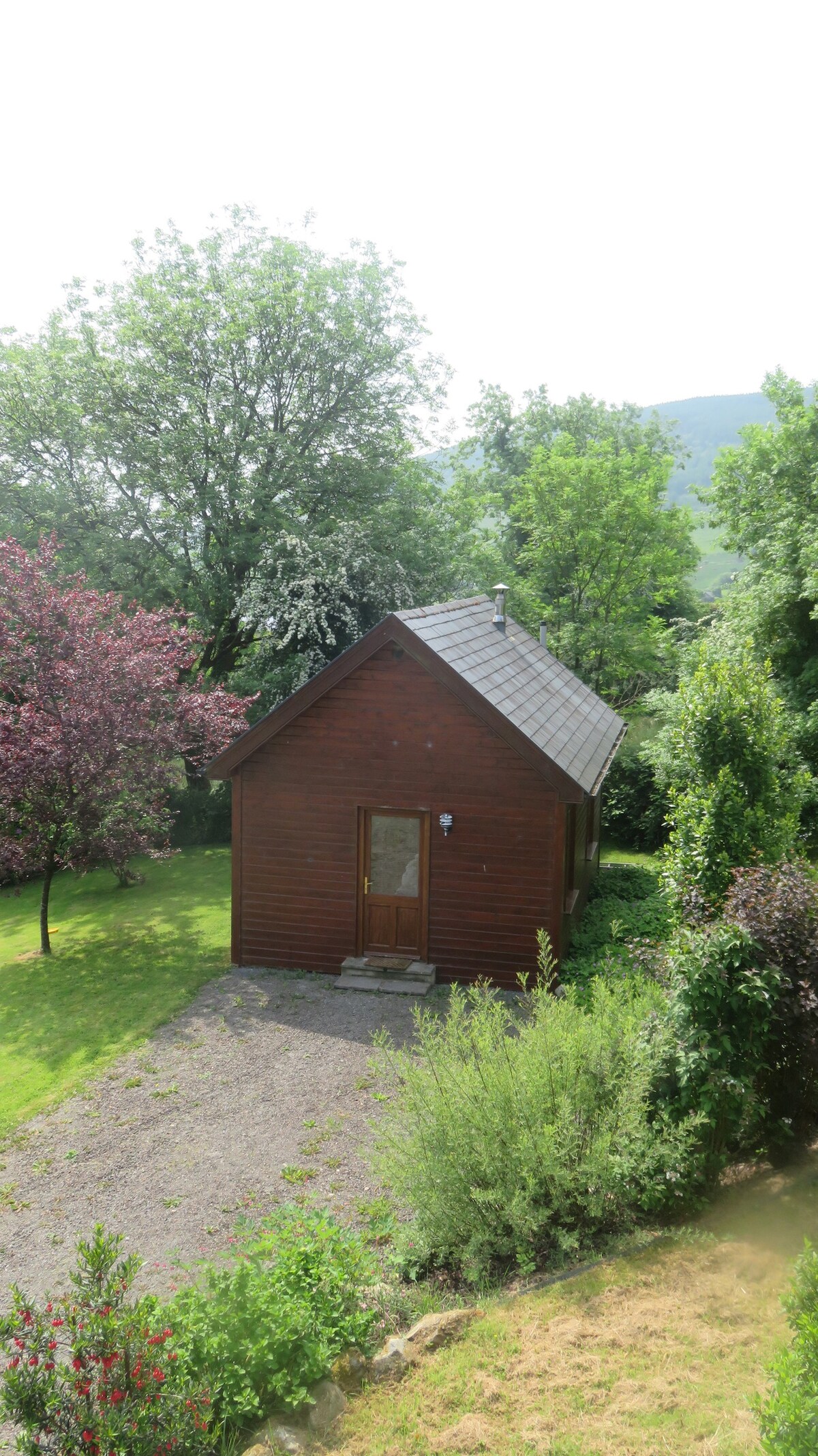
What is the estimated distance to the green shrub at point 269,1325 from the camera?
4957mm

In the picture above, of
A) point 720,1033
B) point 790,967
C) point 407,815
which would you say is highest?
point 790,967

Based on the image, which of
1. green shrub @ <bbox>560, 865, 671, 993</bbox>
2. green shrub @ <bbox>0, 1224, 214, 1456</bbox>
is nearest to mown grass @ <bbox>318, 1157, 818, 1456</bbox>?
green shrub @ <bbox>0, 1224, 214, 1456</bbox>

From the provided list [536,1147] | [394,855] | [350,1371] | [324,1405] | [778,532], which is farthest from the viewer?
[778,532]

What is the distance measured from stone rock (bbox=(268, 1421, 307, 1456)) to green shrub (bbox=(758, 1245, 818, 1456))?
225cm

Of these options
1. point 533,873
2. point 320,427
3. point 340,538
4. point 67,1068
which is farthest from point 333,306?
point 67,1068

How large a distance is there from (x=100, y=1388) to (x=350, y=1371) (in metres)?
1.46

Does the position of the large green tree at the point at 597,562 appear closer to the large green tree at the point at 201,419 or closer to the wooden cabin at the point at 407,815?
the large green tree at the point at 201,419

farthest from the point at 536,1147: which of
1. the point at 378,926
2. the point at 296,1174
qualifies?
the point at 378,926

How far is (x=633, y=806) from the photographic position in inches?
820

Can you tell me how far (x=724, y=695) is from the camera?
1035 centimetres

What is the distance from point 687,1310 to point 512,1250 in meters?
1.32

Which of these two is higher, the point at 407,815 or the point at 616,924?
the point at 407,815

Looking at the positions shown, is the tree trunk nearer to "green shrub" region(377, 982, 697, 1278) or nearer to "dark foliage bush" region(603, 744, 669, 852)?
"green shrub" region(377, 982, 697, 1278)

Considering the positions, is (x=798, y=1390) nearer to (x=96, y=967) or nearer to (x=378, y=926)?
(x=378, y=926)
